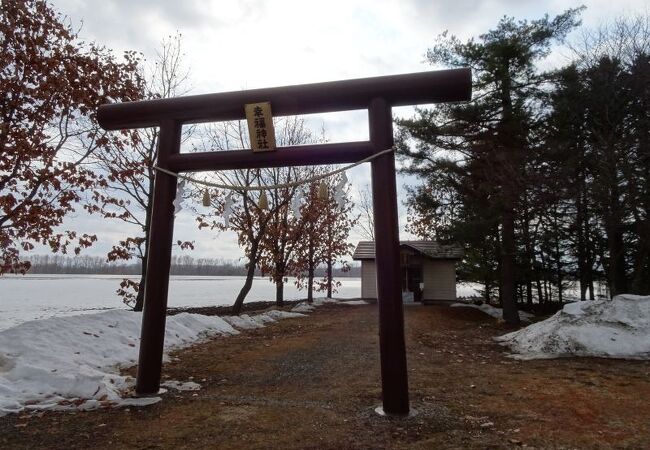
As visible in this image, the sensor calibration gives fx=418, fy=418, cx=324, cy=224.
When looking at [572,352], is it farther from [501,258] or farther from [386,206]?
[501,258]

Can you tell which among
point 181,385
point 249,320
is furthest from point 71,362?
point 249,320

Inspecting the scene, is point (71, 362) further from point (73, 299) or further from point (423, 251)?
point (73, 299)

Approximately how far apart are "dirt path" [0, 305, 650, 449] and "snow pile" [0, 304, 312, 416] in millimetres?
442

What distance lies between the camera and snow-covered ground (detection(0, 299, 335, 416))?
493cm

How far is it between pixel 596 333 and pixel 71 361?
9.66 m

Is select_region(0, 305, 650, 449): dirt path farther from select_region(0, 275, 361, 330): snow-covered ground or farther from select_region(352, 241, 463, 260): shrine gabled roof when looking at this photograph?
select_region(352, 241, 463, 260): shrine gabled roof

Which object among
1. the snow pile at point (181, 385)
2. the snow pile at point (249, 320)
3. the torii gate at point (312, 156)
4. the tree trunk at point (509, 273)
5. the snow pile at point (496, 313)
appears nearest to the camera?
the torii gate at point (312, 156)

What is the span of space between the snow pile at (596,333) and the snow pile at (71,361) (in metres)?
7.23

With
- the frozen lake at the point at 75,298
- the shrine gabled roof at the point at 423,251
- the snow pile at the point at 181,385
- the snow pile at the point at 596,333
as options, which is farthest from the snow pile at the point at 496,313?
the snow pile at the point at 181,385

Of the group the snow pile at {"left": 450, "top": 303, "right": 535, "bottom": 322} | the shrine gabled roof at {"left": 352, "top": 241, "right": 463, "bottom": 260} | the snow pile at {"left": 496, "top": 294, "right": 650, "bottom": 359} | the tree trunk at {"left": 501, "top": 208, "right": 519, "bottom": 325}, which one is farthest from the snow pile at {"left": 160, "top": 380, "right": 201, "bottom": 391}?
the shrine gabled roof at {"left": 352, "top": 241, "right": 463, "bottom": 260}

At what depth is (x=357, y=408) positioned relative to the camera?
4824 mm

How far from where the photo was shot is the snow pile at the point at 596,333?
26.9ft

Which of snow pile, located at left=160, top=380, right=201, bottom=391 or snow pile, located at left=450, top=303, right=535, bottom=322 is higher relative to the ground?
snow pile, located at left=450, top=303, right=535, bottom=322

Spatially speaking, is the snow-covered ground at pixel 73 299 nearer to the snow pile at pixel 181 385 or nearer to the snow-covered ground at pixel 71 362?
the snow-covered ground at pixel 71 362
